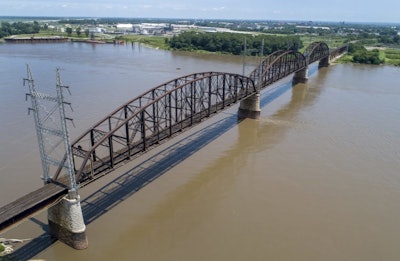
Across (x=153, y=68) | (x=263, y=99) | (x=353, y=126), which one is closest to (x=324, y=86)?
(x=263, y=99)

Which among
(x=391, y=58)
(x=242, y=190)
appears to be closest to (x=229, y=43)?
(x=391, y=58)

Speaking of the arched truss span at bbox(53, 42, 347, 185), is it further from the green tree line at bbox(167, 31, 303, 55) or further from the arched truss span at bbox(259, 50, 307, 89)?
the green tree line at bbox(167, 31, 303, 55)

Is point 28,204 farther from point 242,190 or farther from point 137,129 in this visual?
point 242,190

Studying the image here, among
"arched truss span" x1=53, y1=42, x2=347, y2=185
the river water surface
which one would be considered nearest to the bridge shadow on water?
the river water surface

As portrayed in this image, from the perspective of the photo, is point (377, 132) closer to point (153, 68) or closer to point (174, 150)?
point (174, 150)

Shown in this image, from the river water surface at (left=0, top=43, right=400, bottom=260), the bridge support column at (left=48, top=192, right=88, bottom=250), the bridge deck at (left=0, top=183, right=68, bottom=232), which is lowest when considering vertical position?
the river water surface at (left=0, top=43, right=400, bottom=260)

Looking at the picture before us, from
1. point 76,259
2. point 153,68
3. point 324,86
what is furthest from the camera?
point 153,68
